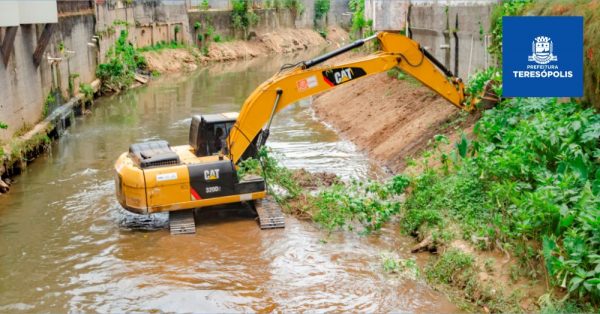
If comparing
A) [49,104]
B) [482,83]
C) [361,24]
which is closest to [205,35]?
[361,24]

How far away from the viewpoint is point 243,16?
165 feet

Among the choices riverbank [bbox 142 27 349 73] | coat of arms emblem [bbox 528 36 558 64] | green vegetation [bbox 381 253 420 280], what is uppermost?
coat of arms emblem [bbox 528 36 558 64]

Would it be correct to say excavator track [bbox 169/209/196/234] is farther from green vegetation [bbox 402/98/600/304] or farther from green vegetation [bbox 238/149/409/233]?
green vegetation [bbox 402/98/600/304]

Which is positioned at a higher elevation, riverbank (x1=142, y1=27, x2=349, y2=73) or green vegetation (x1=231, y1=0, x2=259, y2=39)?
green vegetation (x1=231, y1=0, x2=259, y2=39)

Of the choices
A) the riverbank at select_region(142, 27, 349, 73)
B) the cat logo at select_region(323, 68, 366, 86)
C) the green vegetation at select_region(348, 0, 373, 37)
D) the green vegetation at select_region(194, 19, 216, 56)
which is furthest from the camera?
the green vegetation at select_region(194, 19, 216, 56)

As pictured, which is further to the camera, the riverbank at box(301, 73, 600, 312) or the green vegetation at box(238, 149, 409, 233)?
the green vegetation at box(238, 149, 409, 233)

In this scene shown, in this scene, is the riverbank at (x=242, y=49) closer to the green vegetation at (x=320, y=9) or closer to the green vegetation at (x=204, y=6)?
the green vegetation at (x=320, y=9)

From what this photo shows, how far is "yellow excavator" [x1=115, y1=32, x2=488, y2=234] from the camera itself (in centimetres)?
1177

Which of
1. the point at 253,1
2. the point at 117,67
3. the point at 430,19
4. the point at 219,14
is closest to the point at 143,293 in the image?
the point at 430,19

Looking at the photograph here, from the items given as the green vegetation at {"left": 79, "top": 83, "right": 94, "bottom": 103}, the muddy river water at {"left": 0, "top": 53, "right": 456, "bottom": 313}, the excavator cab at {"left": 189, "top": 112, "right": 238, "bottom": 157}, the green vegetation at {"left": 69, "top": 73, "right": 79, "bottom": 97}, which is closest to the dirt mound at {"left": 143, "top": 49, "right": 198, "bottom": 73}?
the green vegetation at {"left": 79, "top": 83, "right": 94, "bottom": 103}

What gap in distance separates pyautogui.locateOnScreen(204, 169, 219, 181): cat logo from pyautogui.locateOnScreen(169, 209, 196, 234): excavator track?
0.75 m

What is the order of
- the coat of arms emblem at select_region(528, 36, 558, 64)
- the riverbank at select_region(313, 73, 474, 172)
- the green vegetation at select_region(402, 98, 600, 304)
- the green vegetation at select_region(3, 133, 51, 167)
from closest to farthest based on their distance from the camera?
1. the green vegetation at select_region(402, 98, 600, 304)
2. the coat of arms emblem at select_region(528, 36, 558, 64)
3. the riverbank at select_region(313, 73, 474, 172)
4. the green vegetation at select_region(3, 133, 51, 167)

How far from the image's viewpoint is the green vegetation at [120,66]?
30.6m

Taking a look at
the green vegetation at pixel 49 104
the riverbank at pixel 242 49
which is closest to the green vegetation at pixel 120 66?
the riverbank at pixel 242 49
